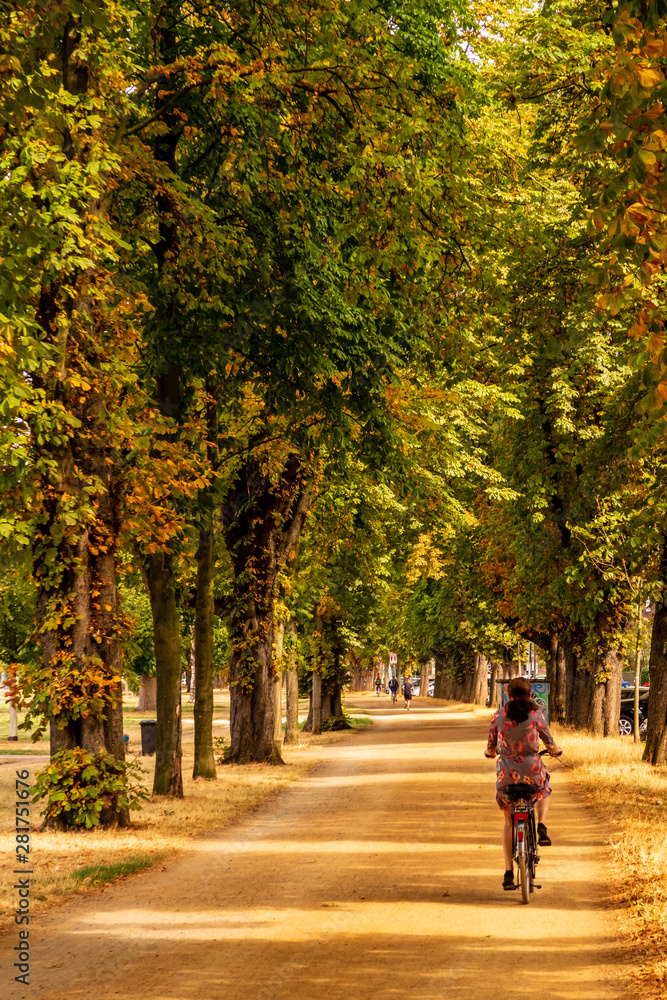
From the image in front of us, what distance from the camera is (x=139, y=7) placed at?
14.7m

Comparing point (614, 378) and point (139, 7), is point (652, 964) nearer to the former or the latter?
point (139, 7)

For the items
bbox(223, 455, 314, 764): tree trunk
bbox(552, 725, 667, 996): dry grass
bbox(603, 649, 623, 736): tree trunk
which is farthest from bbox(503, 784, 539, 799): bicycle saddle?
bbox(603, 649, 623, 736): tree trunk

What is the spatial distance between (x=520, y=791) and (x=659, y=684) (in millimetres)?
11077

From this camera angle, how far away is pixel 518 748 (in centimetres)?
954

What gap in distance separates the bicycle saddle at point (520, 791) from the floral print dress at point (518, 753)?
A: 3cm

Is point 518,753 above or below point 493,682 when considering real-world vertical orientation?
above

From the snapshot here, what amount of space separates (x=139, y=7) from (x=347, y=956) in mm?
11859

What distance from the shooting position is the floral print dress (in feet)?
31.1

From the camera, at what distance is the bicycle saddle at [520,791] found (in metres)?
9.38

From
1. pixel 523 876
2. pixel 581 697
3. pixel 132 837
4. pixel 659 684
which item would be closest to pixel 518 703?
pixel 523 876

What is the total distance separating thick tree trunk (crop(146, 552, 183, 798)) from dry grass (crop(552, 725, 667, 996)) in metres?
5.97

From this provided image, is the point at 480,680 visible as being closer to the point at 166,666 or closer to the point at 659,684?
the point at 659,684

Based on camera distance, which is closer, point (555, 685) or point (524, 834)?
point (524, 834)
